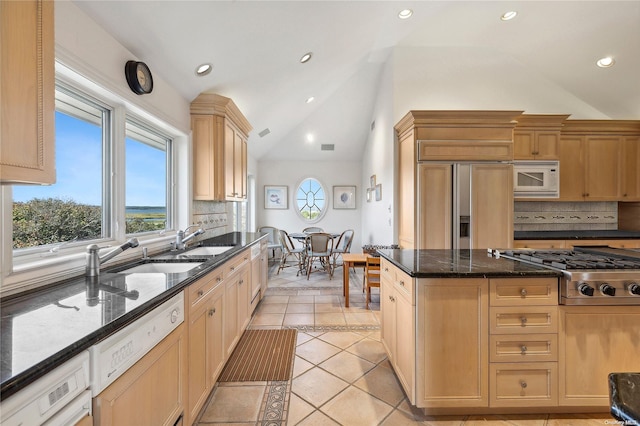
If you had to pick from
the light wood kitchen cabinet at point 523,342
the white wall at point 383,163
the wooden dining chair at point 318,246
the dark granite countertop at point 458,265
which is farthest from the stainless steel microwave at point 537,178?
the wooden dining chair at point 318,246

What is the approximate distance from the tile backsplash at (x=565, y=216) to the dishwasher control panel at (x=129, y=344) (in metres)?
4.45

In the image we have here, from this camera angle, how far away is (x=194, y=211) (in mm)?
3021

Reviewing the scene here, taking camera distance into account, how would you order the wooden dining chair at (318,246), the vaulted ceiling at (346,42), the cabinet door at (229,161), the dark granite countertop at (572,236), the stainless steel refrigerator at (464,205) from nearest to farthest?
the vaulted ceiling at (346,42) < the cabinet door at (229,161) < the stainless steel refrigerator at (464,205) < the dark granite countertop at (572,236) < the wooden dining chair at (318,246)

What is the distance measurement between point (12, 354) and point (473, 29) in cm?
483

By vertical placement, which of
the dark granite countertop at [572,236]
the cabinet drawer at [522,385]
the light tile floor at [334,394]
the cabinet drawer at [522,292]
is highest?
the dark granite countertop at [572,236]

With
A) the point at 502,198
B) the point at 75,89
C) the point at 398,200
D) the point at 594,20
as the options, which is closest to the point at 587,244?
the point at 502,198

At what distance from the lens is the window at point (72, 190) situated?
4.49 ft

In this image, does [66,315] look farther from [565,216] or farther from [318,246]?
[565,216]

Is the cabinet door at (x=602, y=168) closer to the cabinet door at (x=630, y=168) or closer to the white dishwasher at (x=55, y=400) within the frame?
the cabinet door at (x=630, y=168)

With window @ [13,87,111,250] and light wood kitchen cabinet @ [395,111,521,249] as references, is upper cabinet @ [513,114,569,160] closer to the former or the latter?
light wood kitchen cabinet @ [395,111,521,249]

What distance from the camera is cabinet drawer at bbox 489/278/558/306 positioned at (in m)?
1.62

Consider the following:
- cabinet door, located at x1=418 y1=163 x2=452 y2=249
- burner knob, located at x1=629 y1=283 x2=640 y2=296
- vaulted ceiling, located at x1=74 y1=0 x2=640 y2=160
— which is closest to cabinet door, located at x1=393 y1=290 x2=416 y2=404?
burner knob, located at x1=629 y1=283 x2=640 y2=296

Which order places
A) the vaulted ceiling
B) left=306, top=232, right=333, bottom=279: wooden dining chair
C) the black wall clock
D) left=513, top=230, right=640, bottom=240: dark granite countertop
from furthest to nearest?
left=306, top=232, right=333, bottom=279: wooden dining chair, left=513, top=230, right=640, bottom=240: dark granite countertop, the vaulted ceiling, the black wall clock

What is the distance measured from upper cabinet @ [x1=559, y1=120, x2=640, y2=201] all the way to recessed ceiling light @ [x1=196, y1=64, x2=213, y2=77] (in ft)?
14.6
